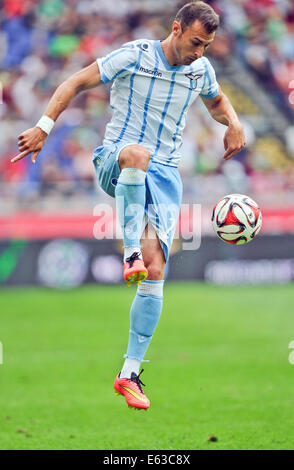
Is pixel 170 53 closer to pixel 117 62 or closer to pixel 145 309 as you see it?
pixel 117 62

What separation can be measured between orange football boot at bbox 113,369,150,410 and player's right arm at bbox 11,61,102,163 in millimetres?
1594

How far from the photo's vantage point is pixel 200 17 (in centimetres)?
468

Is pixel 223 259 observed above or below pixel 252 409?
above

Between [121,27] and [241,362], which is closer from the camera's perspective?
[241,362]

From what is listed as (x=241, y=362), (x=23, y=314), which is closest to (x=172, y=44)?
(x=241, y=362)

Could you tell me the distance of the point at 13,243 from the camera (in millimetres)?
12922

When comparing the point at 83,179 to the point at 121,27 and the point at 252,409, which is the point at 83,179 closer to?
the point at 121,27

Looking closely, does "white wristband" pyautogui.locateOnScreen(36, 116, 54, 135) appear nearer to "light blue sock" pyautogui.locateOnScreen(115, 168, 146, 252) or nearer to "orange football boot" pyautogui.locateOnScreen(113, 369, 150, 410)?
"light blue sock" pyautogui.locateOnScreen(115, 168, 146, 252)

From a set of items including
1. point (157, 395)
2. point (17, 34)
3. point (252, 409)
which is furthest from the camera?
point (17, 34)

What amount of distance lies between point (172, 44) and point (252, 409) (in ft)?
11.6

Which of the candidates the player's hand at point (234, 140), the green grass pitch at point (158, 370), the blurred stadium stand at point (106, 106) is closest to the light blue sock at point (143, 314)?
the green grass pitch at point (158, 370)

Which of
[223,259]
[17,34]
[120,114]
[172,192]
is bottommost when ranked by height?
Result: [223,259]

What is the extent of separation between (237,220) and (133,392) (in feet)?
4.39

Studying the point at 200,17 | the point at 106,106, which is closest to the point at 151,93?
the point at 200,17
